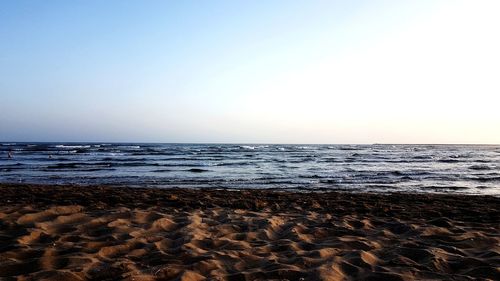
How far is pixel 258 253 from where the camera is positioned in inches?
183

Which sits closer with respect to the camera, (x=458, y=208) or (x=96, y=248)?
(x=96, y=248)

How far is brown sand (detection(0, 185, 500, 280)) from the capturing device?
396 centimetres

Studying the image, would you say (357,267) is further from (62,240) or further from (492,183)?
(492,183)

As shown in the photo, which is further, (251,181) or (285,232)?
(251,181)

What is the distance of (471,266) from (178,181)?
14818mm

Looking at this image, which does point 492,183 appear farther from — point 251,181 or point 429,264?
point 429,264

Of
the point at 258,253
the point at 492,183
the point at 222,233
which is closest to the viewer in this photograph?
the point at 258,253

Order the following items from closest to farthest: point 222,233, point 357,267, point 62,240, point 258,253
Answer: point 357,267 → point 258,253 → point 62,240 → point 222,233

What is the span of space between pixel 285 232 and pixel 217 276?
216 centimetres

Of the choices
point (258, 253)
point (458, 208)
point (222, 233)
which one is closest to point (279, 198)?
point (458, 208)

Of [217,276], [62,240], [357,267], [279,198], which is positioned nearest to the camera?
[217,276]

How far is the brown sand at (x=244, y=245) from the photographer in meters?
3.96

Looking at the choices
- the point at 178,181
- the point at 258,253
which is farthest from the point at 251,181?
the point at 258,253

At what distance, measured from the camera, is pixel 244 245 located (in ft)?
16.5
